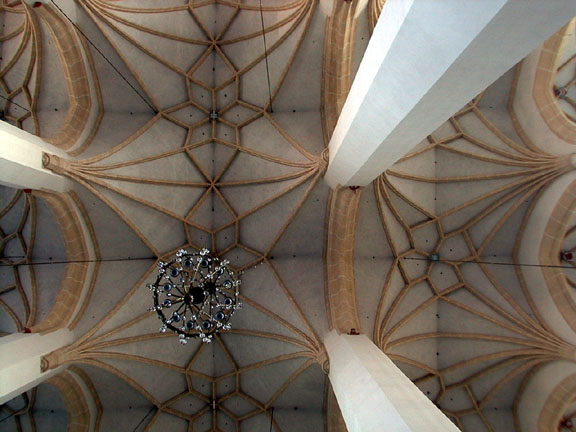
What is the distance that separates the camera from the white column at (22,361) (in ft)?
25.6

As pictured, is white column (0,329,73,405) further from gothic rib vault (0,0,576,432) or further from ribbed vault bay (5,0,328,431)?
ribbed vault bay (5,0,328,431)

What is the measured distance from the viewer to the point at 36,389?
12438 mm

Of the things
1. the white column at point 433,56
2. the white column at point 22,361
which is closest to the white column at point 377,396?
the white column at point 433,56

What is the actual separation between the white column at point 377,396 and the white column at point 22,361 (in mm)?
6217

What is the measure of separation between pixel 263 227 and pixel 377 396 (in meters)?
6.83

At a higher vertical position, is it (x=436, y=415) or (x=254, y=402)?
(x=436, y=415)

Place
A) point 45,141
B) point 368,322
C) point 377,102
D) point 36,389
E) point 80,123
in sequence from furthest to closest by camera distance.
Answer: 1. point 36,389
2. point 368,322
3. point 80,123
4. point 45,141
5. point 377,102

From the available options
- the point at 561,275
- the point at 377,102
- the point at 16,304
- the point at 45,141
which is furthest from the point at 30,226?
the point at 561,275

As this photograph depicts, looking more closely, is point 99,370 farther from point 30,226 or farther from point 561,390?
point 561,390

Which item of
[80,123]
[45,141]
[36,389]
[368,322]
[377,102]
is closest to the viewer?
[377,102]

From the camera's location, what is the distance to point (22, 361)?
27.2 ft

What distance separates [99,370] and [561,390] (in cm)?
1244

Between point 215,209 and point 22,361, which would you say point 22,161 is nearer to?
point 22,361

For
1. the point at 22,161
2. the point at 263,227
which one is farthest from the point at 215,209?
the point at 22,161
